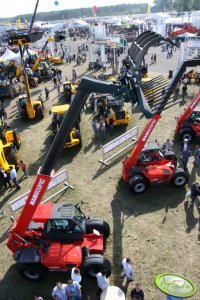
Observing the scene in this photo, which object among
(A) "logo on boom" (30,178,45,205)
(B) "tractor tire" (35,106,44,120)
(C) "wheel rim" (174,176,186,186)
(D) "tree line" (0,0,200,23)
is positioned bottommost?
(C) "wheel rim" (174,176,186,186)

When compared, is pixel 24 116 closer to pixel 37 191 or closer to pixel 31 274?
pixel 37 191

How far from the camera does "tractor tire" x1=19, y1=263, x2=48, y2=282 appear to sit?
748 cm

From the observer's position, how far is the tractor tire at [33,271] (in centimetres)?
748

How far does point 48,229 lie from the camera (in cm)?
782

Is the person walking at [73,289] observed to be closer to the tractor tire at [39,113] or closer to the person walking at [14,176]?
the person walking at [14,176]

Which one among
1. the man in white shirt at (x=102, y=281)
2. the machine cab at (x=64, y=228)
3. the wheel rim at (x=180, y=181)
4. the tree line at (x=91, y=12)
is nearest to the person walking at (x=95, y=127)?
the wheel rim at (x=180, y=181)

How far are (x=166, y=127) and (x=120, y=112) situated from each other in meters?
3.04

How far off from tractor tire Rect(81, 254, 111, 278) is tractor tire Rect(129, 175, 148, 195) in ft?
12.5

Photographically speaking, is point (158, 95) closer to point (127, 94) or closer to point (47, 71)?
point (127, 94)

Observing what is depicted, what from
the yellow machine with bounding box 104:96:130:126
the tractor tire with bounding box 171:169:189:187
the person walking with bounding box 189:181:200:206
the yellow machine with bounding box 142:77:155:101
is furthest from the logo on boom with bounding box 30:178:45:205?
the yellow machine with bounding box 104:96:130:126

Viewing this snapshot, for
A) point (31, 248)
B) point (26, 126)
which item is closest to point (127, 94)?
point (31, 248)

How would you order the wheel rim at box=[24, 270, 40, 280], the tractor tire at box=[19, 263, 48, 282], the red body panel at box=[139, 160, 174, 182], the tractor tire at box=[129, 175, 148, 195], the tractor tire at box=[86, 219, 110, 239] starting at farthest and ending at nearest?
1. the red body panel at box=[139, 160, 174, 182]
2. the tractor tire at box=[129, 175, 148, 195]
3. the tractor tire at box=[86, 219, 110, 239]
4. the wheel rim at box=[24, 270, 40, 280]
5. the tractor tire at box=[19, 263, 48, 282]

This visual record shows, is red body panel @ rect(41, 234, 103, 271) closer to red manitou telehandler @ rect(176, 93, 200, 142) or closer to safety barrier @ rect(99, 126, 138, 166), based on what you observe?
safety barrier @ rect(99, 126, 138, 166)

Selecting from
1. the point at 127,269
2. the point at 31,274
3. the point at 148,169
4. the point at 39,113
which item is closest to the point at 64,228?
the point at 31,274
